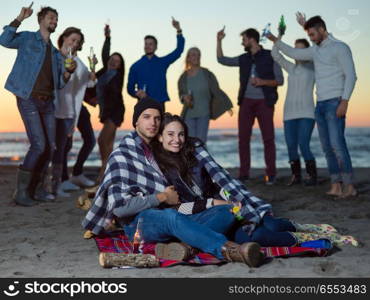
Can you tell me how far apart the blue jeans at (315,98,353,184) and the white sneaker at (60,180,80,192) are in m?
3.10

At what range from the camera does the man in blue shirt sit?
7.04 metres

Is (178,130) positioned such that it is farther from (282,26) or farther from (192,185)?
(282,26)

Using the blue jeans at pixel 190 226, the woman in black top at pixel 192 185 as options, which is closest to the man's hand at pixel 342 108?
the woman in black top at pixel 192 185

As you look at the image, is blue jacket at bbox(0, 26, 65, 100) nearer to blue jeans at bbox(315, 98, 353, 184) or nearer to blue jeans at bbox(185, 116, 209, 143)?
blue jeans at bbox(185, 116, 209, 143)

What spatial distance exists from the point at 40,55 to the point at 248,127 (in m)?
3.03

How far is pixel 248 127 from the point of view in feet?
24.5

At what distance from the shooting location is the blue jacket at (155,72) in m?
7.05

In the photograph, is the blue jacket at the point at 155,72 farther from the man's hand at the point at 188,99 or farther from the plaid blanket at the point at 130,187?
the plaid blanket at the point at 130,187

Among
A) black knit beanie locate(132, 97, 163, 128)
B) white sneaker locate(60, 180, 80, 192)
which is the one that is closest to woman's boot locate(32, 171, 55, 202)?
white sneaker locate(60, 180, 80, 192)

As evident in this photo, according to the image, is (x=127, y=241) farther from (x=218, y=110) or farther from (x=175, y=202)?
(x=218, y=110)

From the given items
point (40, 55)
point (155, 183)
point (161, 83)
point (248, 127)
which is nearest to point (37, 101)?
point (40, 55)

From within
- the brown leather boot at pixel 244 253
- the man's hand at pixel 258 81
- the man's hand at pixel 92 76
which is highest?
the man's hand at pixel 258 81

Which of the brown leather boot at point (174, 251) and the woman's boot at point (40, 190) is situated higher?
the brown leather boot at point (174, 251)

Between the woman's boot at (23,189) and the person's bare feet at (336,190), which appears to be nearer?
the woman's boot at (23,189)
